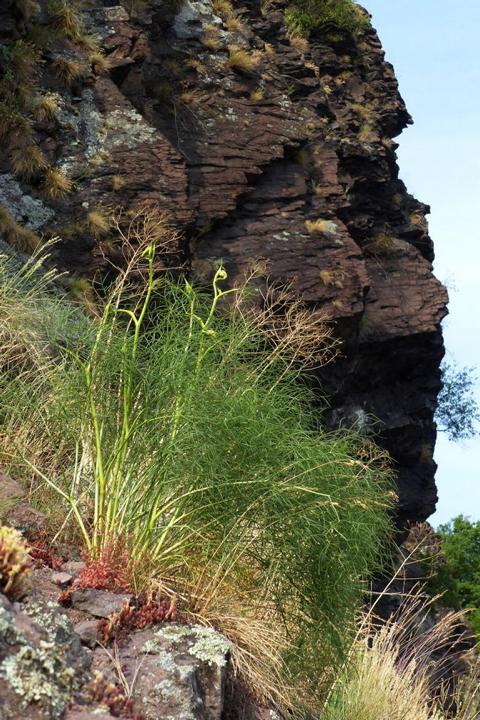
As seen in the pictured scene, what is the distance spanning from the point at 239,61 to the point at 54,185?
4.34 metres

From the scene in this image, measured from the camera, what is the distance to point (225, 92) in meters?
13.4

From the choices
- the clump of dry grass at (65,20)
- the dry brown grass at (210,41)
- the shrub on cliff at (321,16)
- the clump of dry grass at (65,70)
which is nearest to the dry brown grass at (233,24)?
the dry brown grass at (210,41)

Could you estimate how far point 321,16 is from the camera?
17406 millimetres

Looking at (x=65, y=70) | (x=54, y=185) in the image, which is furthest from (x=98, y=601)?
(x=65, y=70)

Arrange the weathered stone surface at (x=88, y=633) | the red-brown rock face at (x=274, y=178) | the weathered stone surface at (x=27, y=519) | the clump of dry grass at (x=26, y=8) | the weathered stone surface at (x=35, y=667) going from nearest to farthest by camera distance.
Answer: the weathered stone surface at (x=35, y=667), the weathered stone surface at (x=88, y=633), the weathered stone surface at (x=27, y=519), the clump of dry grass at (x=26, y=8), the red-brown rock face at (x=274, y=178)

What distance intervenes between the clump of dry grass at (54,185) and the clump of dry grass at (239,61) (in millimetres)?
4128

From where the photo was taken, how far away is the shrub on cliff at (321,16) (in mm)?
17219

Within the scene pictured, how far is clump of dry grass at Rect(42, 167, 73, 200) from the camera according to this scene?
411 inches

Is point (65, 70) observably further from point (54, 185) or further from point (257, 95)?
point (257, 95)

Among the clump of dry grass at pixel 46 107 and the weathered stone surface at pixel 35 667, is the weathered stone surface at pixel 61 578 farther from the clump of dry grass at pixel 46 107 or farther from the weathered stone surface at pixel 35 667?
the clump of dry grass at pixel 46 107

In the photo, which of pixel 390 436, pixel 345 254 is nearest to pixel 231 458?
pixel 345 254

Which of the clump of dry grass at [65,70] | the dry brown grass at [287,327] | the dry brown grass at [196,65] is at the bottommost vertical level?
the dry brown grass at [287,327]

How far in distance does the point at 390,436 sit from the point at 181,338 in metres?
10.9

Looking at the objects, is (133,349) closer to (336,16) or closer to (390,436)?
(390,436)
